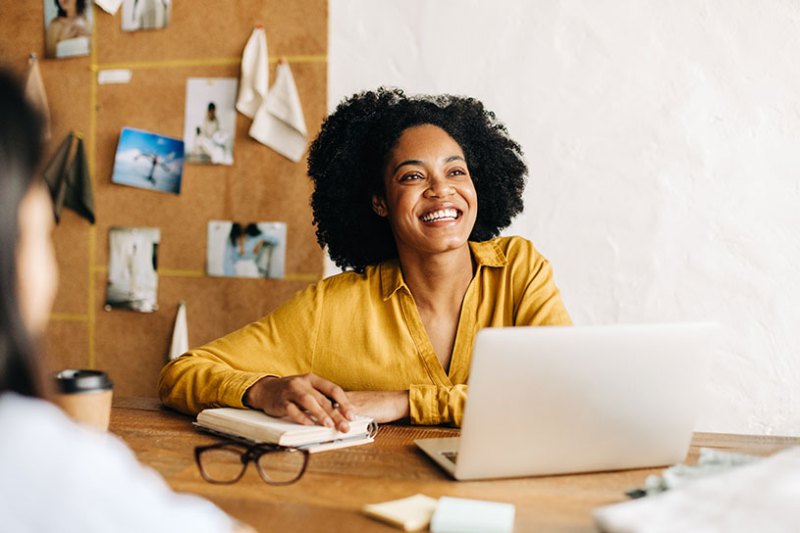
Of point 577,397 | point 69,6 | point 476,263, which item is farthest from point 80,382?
point 69,6

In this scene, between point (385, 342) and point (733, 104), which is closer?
point (385, 342)

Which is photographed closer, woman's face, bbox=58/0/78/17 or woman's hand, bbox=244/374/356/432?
woman's hand, bbox=244/374/356/432

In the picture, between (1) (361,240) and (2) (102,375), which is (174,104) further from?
(2) (102,375)

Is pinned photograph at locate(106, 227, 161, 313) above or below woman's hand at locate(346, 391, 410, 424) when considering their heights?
above

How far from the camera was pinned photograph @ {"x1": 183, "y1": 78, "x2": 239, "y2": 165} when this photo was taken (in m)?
3.11

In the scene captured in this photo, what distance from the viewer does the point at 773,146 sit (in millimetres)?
2570

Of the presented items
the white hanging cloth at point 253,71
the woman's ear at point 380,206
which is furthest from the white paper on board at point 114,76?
the woman's ear at point 380,206

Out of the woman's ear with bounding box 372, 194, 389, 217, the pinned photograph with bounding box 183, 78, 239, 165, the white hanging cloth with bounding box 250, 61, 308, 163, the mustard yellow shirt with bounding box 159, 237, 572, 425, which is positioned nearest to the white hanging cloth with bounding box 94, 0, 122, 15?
the pinned photograph with bounding box 183, 78, 239, 165

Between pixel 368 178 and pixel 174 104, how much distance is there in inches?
50.0

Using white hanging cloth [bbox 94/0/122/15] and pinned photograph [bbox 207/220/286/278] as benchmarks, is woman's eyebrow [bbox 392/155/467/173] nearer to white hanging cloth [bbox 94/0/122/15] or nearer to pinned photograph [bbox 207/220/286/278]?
pinned photograph [bbox 207/220/286/278]

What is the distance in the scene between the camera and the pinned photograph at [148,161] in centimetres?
319

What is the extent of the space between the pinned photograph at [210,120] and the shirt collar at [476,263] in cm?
128

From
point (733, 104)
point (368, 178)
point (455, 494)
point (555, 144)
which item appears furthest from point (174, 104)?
point (455, 494)

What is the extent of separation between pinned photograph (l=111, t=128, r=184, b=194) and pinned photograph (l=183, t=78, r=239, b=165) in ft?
0.27
